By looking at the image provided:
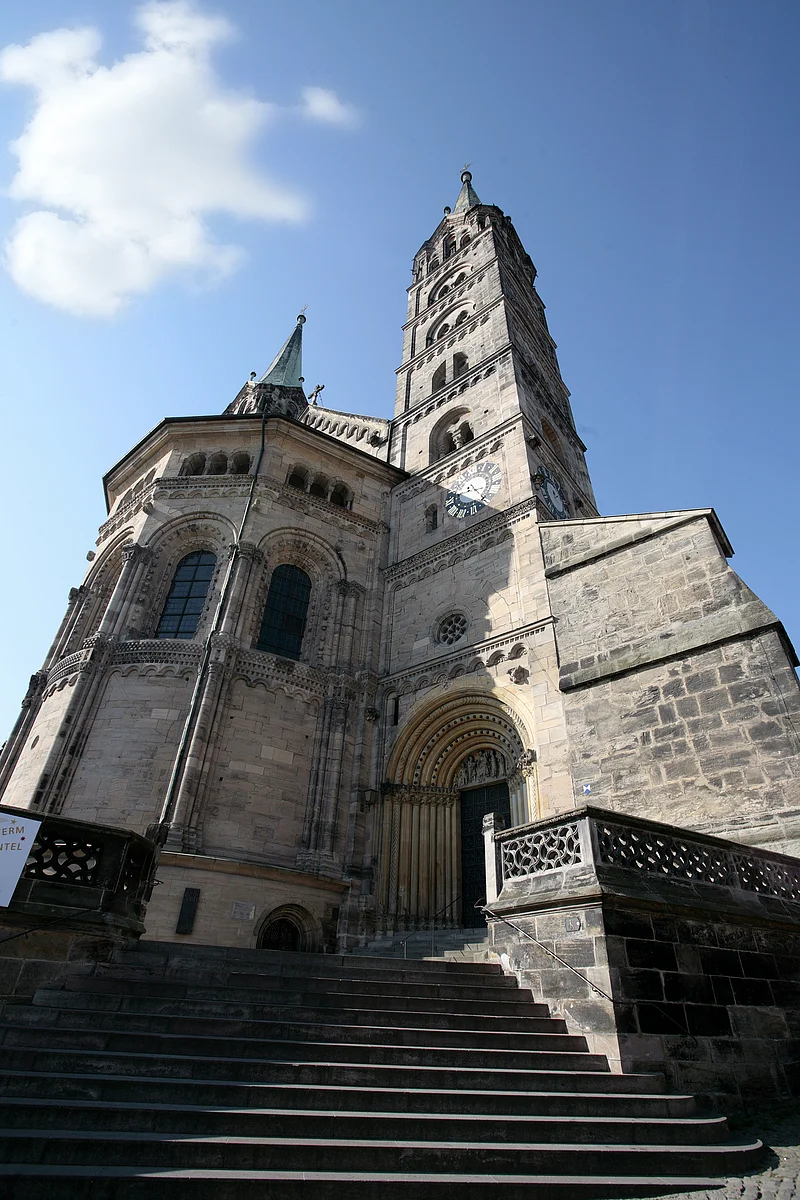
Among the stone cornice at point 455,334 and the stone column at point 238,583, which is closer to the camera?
the stone column at point 238,583

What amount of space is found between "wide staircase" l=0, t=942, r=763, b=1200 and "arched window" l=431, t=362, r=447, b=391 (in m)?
21.9

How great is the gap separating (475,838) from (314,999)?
8368 mm

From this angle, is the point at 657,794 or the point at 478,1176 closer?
the point at 478,1176

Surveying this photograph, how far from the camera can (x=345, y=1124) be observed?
4293 millimetres

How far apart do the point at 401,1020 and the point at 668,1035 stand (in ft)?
8.30

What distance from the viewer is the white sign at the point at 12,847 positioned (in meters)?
6.43

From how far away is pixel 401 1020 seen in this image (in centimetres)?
616

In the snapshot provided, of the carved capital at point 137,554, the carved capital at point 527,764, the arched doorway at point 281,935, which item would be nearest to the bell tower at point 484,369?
the carved capital at point 527,764

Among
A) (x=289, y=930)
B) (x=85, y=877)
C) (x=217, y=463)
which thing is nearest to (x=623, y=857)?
(x=85, y=877)

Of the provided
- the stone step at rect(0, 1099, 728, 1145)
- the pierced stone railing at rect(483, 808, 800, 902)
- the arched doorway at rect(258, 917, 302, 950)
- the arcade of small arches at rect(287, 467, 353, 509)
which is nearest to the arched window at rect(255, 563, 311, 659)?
the arcade of small arches at rect(287, 467, 353, 509)

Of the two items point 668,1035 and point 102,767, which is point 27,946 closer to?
point 668,1035

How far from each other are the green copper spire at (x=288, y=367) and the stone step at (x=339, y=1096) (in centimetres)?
2314

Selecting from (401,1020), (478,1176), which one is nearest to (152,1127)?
(478,1176)

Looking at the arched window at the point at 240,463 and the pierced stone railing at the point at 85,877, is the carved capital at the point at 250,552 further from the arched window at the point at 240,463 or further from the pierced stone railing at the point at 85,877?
the pierced stone railing at the point at 85,877
